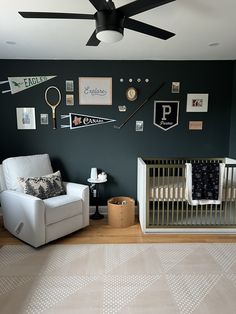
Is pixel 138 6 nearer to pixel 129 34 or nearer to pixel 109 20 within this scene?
pixel 109 20

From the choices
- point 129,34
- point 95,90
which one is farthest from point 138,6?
point 95,90

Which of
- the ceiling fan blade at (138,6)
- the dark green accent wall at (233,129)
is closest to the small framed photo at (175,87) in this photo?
the dark green accent wall at (233,129)

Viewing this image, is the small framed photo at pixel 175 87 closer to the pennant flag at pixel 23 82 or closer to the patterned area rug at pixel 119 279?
the pennant flag at pixel 23 82

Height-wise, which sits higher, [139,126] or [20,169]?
[139,126]

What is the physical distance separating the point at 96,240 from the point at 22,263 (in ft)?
2.98

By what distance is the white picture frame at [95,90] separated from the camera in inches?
140

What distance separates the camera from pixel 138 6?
58.9 inches

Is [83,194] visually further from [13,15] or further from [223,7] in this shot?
[223,7]

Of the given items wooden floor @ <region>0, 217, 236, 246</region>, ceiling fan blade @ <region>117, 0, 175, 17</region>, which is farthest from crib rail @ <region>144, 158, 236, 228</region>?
ceiling fan blade @ <region>117, 0, 175, 17</region>

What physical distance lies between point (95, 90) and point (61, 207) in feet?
6.14

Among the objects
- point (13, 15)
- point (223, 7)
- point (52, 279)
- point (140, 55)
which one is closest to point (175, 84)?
point (140, 55)

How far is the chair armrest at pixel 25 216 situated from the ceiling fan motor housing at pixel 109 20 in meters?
1.93

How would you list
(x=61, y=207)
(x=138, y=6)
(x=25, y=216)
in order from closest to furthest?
(x=138, y=6)
(x=25, y=216)
(x=61, y=207)

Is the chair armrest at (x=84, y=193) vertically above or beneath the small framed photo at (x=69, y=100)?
beneath
